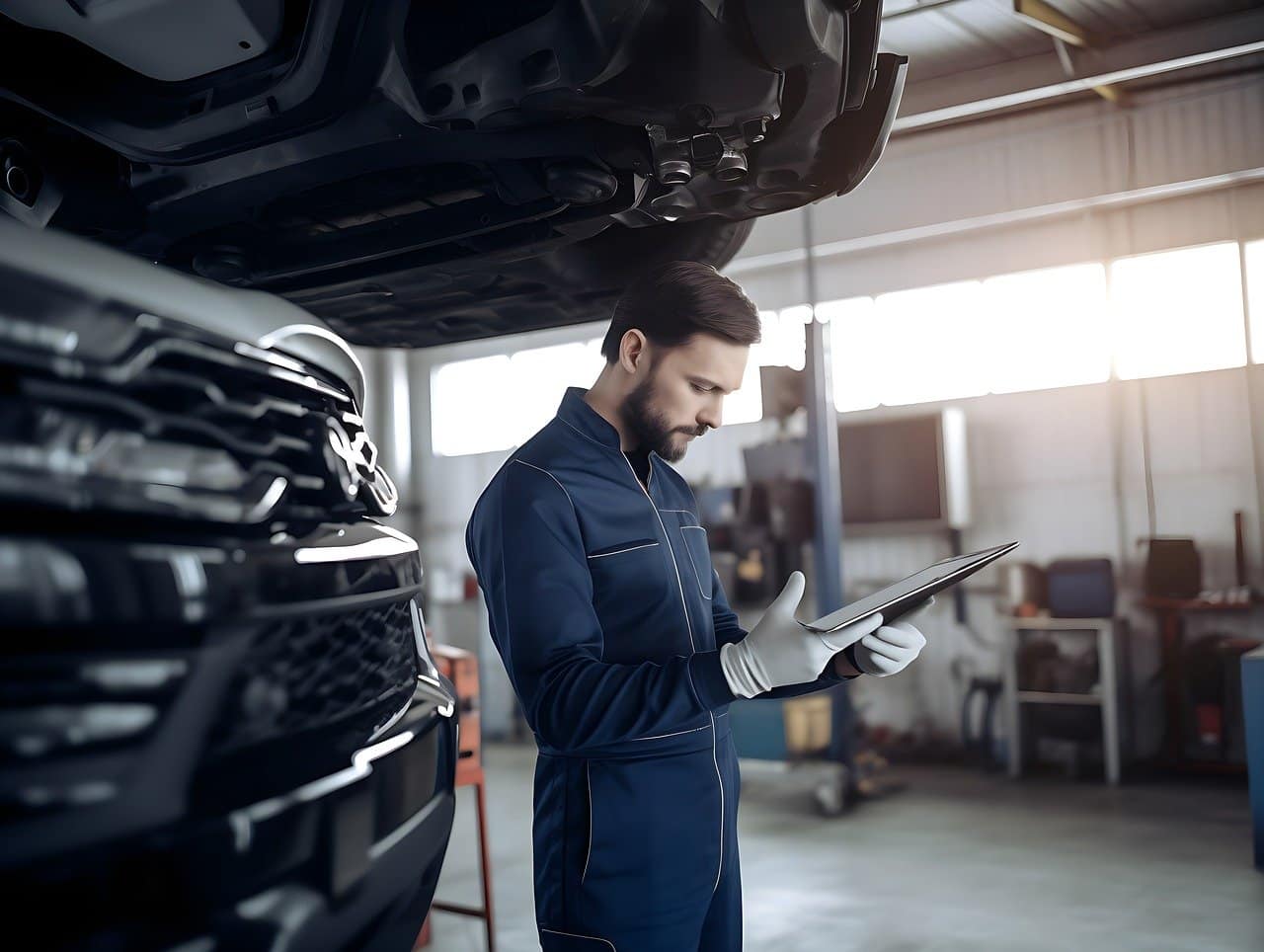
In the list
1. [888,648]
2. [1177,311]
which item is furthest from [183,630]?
[1177,311]

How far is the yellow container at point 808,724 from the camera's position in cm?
621

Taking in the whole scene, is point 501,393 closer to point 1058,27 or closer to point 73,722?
point 1058,27

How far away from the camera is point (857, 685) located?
22.8 feet

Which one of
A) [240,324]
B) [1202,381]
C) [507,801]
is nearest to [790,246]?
[1202,381]

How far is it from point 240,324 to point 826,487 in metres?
5.03

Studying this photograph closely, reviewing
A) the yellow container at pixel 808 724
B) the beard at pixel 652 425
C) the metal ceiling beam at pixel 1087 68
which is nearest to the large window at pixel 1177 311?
the metal ceiling beam at pixel 1087 68

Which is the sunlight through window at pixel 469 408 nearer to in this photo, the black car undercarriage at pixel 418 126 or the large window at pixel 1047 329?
the large window at pixel 1047 329

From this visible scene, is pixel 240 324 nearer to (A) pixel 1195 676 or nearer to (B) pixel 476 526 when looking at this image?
(B) pixel 476 526

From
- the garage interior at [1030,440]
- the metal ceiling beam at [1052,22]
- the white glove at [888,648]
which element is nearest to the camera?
the white glove at [888,648]

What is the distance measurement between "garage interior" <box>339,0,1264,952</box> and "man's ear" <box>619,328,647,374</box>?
3.39m

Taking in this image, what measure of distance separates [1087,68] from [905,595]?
4.98 meters

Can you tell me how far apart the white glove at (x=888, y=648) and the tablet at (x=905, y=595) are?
4 cm

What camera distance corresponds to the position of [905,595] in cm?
141

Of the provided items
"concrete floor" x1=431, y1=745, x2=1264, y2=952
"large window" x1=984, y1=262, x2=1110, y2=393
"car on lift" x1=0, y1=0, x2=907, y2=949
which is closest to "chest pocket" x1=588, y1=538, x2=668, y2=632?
"car on lift" x1=0, y1=0, x2=907, y2=949
